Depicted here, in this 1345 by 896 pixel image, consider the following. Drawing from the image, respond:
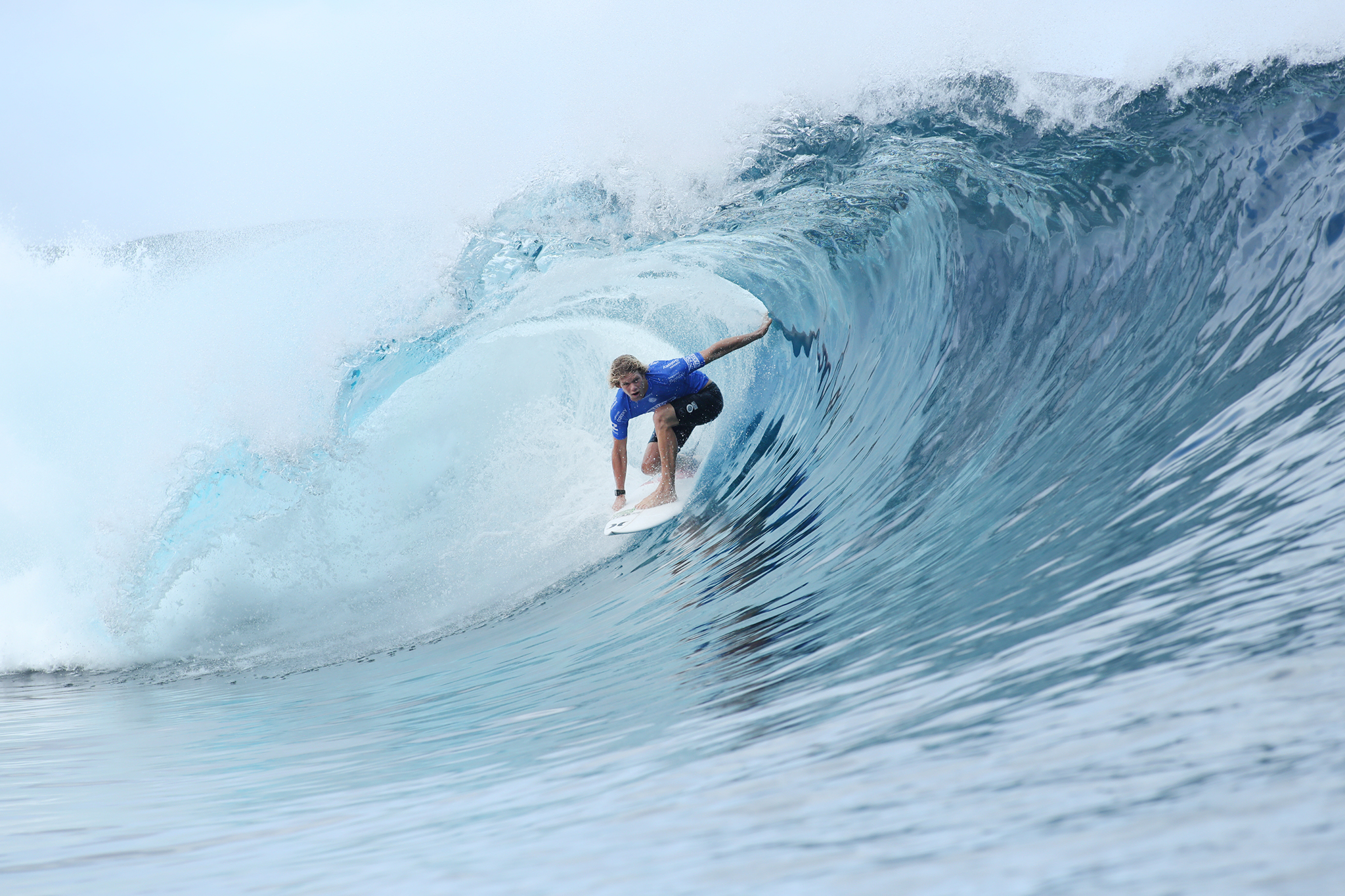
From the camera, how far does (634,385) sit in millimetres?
5234

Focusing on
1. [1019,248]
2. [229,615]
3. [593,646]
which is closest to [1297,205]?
[1019,248]

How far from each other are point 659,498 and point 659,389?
821 mm

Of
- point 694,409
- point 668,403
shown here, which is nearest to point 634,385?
point 668,403

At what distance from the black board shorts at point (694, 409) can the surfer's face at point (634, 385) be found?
35 centimetres

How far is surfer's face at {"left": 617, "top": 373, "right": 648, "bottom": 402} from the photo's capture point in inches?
203

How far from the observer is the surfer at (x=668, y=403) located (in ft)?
17.9

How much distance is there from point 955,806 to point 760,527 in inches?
145

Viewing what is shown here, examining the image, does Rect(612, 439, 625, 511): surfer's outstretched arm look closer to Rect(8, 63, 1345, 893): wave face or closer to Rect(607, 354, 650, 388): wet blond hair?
Rect(8, 63, 1345, 893): wave face

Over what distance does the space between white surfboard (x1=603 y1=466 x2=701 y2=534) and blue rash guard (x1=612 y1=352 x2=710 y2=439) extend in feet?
1.93

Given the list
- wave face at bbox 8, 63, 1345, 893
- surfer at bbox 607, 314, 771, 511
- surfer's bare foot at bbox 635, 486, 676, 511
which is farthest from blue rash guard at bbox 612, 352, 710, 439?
wave face at bbox 8, 63, 1345, 893

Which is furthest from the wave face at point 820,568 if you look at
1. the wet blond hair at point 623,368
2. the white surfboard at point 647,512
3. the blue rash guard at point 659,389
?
the wet blond hair at point 623,368

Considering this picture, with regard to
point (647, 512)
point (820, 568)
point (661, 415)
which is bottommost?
point (647, 512)

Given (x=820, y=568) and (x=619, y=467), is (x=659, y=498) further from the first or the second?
(x=820, y=568)

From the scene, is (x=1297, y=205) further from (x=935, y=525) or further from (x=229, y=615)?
(x=229, y=615)
